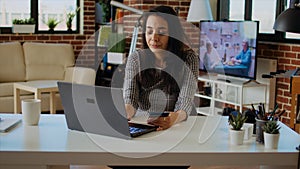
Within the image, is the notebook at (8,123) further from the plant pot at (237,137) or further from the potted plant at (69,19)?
the potted plant at (69,19)

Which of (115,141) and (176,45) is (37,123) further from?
(176,45)

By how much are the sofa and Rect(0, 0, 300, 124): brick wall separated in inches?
27.8

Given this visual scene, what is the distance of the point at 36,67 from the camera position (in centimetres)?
570

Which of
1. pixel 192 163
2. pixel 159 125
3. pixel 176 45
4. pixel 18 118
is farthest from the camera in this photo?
pixel 176 45

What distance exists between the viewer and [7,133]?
191 centimetres

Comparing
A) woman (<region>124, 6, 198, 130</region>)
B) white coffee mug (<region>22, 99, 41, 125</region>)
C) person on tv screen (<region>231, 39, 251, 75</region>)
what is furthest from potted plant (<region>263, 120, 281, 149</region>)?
person on tv screen (<region>231, 39, 251, 75</region>)

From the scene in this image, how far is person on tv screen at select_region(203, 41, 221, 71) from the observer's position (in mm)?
5073

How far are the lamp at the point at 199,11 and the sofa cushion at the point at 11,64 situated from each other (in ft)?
7.12

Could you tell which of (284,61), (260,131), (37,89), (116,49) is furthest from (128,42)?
(260,131)

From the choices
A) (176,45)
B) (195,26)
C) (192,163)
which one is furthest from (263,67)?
(192,163)

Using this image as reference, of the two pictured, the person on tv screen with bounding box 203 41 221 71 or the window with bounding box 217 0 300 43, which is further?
the person on tv screen with bounding box 203 41 221 71

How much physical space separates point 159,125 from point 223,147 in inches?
14.5

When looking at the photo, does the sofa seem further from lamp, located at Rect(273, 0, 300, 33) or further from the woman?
lamp, located at Rect(273, 0, 300, 33)

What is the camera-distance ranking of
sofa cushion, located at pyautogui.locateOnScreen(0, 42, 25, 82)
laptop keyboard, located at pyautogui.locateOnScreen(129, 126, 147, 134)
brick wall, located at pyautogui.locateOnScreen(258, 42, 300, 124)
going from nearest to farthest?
laptop keyboard, located at pyautogui.locateOnScreen(129, 126, 147, 134) → brick wall, located at pyautogui.locateOnScreen(258, 42, 300, 124) → sofa cushion, located at pyautogui.locateOnScreen(0, 42, 25, 82)
